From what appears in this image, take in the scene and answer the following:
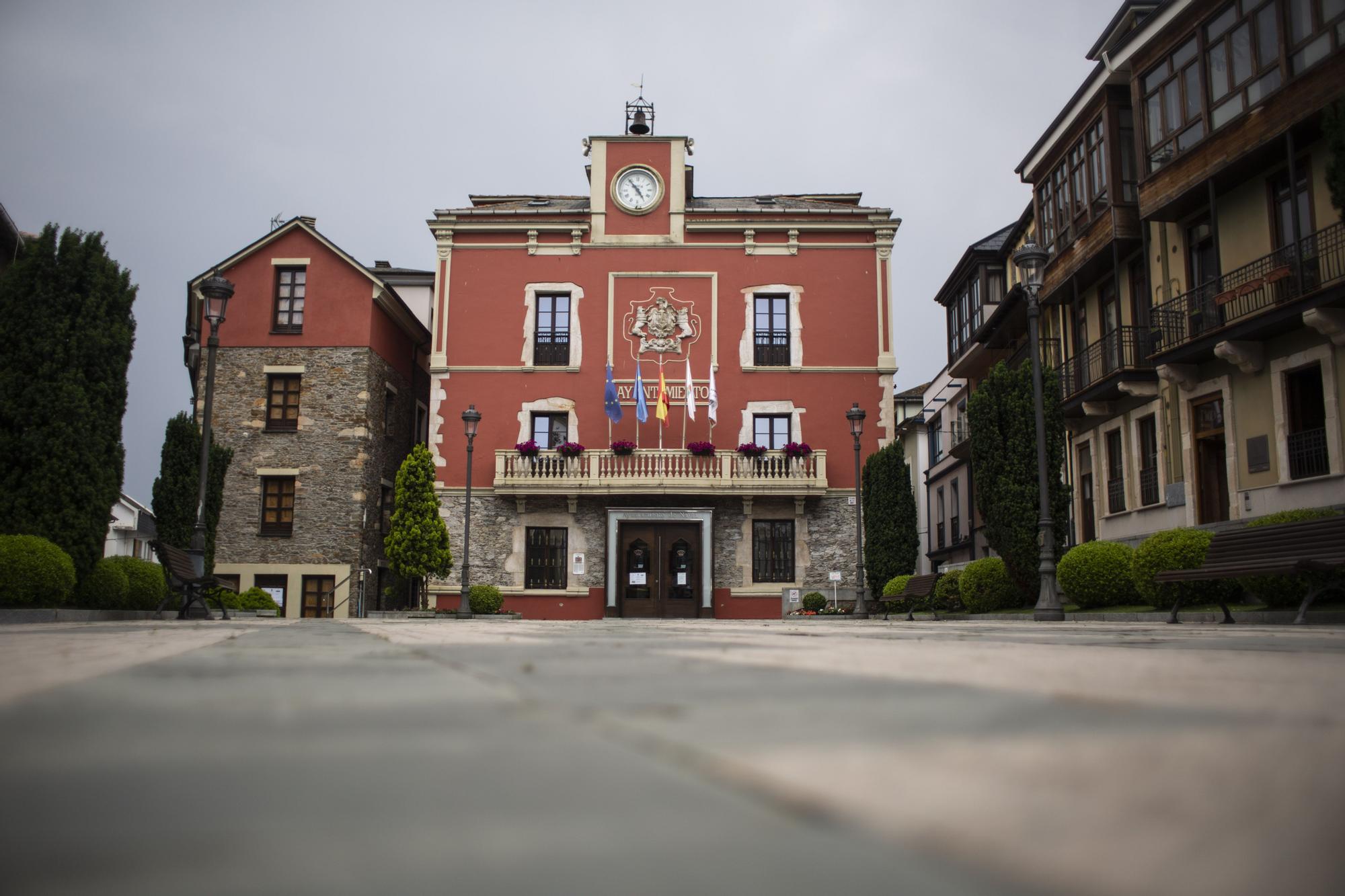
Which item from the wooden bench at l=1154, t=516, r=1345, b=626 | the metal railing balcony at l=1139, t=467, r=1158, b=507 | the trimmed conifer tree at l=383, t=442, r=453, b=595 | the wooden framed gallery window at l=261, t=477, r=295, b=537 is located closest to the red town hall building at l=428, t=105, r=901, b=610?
the trimmed conifer tree at l=383, t=442, r=453, b=595

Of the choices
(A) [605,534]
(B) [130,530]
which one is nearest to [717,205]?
(A) [605,534]

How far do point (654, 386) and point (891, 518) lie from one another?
722 centimetres

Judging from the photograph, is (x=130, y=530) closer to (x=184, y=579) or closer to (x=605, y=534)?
(x=605, y=534)

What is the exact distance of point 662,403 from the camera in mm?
25594

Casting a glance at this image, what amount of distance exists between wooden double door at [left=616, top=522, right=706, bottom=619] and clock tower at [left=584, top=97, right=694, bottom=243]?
8.18m

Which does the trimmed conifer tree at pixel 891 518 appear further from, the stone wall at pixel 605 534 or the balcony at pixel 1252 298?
the balcony at pixel 1252 298

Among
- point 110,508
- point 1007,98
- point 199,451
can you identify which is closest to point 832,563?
point 1007,98

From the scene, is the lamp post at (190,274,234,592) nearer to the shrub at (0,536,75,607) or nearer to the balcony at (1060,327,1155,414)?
the shrub at (0,536,75,607)

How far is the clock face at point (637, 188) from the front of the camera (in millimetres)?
27859

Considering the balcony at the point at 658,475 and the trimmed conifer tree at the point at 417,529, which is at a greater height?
the balcony at the point at 658,475

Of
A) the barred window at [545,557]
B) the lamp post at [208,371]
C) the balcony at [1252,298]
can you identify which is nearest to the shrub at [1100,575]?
the balcony at [1252,298]

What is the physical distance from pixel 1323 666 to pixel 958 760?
5.35 feet

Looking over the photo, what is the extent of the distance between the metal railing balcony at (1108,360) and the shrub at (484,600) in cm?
1376

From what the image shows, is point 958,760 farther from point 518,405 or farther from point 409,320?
point 409,320
